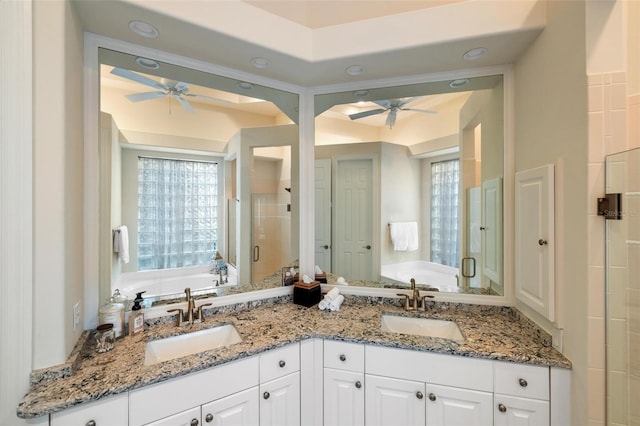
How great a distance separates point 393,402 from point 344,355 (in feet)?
1.11

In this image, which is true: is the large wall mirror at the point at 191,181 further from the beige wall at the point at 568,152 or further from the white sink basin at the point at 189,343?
the beige wall at the point at 568,152

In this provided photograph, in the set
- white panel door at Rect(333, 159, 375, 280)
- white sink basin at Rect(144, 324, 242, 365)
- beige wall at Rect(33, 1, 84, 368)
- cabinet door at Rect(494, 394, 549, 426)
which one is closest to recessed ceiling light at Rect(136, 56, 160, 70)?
beige wall at Rect(33, 1, 84, 368)

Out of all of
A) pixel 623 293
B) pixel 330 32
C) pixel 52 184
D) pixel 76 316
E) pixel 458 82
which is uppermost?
pixel 330 32

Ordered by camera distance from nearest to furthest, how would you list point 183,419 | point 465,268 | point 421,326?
point 183,419
point 421,326
point 465,268

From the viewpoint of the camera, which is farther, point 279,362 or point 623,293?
point 279,362

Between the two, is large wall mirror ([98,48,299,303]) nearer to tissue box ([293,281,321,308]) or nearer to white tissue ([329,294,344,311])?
tissue box ([293,281,321,308])

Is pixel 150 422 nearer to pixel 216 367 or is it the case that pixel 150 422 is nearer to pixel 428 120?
pixel 216 367

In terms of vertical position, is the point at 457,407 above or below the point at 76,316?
below

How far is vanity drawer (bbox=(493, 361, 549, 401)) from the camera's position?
1231 millimetres

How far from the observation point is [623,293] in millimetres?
1028

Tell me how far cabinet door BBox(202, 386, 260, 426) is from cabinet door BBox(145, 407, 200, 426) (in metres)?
0.03

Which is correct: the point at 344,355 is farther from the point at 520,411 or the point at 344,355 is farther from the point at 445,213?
the point at 445,213

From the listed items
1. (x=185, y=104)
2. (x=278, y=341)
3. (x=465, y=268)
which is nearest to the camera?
(x=278, y=341)

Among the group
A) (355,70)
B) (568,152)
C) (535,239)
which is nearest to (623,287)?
(535,239)
